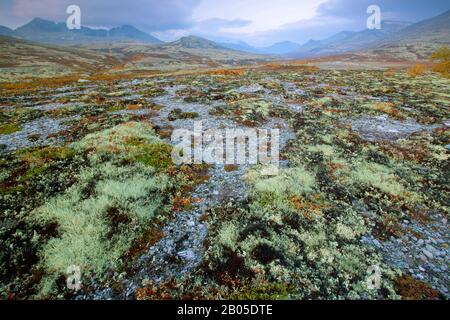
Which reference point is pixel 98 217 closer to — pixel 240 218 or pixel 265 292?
pixel 240 218

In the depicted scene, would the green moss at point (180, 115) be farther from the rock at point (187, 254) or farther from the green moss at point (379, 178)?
the rock at point (187, 254)

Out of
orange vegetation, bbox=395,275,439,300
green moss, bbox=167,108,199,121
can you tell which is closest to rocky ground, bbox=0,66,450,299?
orange vegetation, bbox=395,275,439,300

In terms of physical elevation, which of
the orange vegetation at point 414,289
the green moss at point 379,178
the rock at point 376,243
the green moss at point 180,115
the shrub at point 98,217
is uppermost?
the green moss at point 180,115

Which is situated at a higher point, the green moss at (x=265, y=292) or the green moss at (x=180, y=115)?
the green moss at (x=180, y=115)

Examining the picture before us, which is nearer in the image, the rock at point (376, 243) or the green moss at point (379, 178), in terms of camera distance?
the rock at point (376, 243)

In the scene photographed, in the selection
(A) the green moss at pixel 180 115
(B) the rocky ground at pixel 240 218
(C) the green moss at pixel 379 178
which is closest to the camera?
(B) the rocky ground at pixel 240 218

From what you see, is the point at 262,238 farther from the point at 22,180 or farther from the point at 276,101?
the point at 276,101

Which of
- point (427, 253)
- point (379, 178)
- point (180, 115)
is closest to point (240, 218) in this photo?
point (427, 253)

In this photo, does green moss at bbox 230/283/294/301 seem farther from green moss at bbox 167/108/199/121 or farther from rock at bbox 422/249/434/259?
green moss at bbox 167/108/199/121

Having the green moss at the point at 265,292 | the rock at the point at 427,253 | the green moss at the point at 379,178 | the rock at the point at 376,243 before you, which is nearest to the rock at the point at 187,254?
the green moss at the point at 265,292

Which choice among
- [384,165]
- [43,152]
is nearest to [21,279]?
[43,152]
